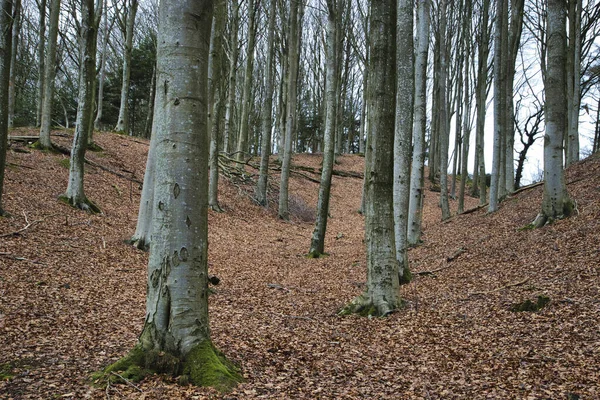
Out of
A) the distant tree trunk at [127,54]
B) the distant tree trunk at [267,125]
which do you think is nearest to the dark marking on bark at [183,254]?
the distant tree trunk at [267,125]

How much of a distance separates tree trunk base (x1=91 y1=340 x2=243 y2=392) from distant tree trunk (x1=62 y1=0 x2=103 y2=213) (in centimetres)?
821

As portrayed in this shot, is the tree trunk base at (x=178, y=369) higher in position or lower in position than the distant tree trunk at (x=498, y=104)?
lower

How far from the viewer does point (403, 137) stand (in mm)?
7570

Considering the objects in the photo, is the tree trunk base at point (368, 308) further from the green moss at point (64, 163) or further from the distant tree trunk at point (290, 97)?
the green moss at point (64, 163)

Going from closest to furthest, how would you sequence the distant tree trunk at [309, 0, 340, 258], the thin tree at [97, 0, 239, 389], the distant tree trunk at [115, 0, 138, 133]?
the thin tree at [97, 0, 239, 389] < the distant tree trunk at [309, 0, 340, 258] < the distant tree trunk at [115, 0, 138, 133]

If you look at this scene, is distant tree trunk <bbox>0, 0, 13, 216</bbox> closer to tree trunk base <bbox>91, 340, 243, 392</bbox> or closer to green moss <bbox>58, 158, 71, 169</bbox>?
tree trunk base <bbox>91, 340, 243, 392</bbox>

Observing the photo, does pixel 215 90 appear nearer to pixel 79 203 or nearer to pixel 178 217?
pixel 79 203

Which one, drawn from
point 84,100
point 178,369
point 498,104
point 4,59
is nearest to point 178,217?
point 178,369

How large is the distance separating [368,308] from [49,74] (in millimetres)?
12355

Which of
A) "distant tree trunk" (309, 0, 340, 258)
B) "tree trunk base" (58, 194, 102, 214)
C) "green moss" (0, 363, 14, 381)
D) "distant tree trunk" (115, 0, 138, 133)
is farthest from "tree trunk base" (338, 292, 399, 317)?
"distant tree trunk" (115, 0, 138, 133)

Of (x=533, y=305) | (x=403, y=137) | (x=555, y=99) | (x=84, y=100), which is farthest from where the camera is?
(x=84, y=100)

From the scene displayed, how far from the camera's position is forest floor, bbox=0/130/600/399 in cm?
346

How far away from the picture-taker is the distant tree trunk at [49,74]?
1241 cm

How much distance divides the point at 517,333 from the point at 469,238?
6281 mm
